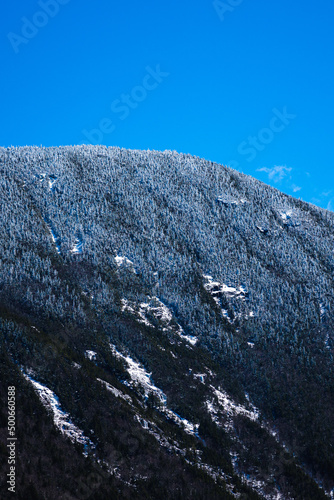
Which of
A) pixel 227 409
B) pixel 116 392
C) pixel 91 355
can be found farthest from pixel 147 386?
pixel 227 409

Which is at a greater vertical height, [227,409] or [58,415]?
[227,409]

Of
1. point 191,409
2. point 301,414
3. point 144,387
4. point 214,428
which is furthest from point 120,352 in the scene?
point 301,414

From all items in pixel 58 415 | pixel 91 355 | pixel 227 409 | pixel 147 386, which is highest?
pixel 91 355

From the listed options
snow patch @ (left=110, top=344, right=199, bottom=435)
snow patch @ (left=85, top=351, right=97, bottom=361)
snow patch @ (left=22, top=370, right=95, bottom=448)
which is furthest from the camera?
snow patch @ (left=85, top=351, right=97, bottom=361)

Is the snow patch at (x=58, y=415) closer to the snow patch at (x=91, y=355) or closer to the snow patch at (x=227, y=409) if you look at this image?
the snow patch at (x=91, y=355)

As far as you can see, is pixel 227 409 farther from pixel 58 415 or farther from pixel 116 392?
pixel 58 415

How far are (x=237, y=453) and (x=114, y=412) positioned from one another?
50.6 m

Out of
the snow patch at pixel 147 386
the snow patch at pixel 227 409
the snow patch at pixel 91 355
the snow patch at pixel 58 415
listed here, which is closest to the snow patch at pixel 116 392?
the snow patch at pixel 147 386

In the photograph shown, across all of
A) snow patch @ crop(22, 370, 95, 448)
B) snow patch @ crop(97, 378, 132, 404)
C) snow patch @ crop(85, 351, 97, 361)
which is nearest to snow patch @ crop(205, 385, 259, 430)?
snow patch @ crop(97, 378, 132, 404)

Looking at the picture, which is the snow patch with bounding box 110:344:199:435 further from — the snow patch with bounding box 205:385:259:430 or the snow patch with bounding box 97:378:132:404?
A: the snow patch with bounding box 97:378:132:404

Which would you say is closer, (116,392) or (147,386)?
(116,392)

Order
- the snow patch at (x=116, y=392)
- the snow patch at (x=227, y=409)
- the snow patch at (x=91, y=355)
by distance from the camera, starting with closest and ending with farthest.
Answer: the snow patch at (x=116, y=392), the snow patch at (x=227, y=409), the snow patch at (x=91, y=355)

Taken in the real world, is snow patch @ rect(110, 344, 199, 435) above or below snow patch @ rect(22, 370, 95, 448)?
above

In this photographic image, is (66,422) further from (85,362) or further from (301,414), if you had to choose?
(301,414)
